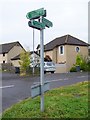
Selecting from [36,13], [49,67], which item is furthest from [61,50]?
[36,13]

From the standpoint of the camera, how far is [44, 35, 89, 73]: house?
158 feet

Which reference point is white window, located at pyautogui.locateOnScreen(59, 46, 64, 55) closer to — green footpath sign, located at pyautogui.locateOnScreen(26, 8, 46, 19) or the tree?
the tree

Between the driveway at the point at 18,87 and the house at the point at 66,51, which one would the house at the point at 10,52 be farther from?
the driveway at the point at 18,87

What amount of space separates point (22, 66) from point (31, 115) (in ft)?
93.6

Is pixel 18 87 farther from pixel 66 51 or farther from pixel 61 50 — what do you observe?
pixel 61 50

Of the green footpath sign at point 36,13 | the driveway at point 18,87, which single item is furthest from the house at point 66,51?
the green footpath sign at point 36,13

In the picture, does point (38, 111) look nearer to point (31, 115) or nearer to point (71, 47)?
point (31, 115)

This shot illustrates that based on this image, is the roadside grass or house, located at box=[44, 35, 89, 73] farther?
house, located at box=[44, 35, 89, 73]

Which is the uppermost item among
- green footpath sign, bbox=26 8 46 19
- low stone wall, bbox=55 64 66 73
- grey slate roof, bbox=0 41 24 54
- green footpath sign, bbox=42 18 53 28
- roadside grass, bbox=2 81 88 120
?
grey slate roof, bbox=0 41 24 54

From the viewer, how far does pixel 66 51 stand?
48156 mm

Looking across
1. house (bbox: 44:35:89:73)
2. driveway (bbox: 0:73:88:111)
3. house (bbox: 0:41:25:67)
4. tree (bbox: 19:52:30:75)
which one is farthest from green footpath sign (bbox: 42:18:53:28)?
house (bbox: 0:41:25:67)

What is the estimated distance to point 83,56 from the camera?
50.8 metres

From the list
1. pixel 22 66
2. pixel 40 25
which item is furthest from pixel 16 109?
pixel 22 66

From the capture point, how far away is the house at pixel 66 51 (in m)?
48.2
